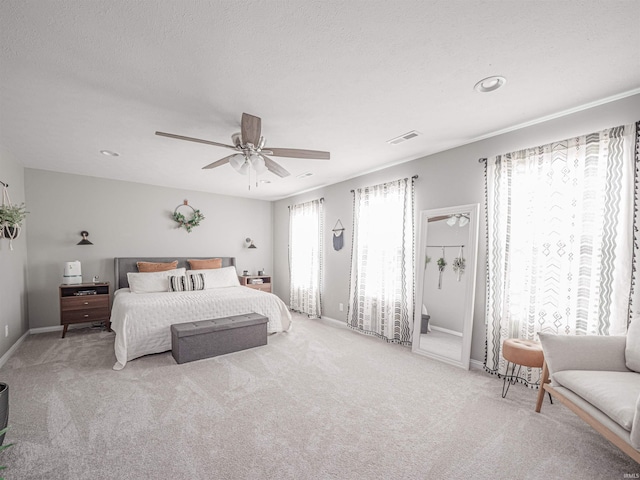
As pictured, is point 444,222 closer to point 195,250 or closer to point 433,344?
point 433,344

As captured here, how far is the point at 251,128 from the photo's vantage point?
230cm

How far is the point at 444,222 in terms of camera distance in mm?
3416

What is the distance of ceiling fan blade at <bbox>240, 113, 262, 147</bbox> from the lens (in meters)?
2.22

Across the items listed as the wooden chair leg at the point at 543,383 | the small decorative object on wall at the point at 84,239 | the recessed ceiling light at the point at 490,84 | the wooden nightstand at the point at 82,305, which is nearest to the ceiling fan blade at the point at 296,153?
the recessed ceiling light at the point at 490,84

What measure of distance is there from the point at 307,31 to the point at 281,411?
271cm

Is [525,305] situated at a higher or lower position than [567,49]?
lower

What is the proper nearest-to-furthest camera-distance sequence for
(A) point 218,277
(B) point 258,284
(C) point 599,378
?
(C) point 599,378
(A) point 218,277
(B) point 258,284

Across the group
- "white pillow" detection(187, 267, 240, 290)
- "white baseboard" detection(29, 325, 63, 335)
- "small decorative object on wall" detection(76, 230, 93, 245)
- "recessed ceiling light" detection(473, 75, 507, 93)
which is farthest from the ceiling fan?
"white baseboard" detection(29, 325, 63, 335)

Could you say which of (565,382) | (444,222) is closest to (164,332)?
(444,222)

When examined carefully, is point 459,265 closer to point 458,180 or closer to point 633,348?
point 458,180

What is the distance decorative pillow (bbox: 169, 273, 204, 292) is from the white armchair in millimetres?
4530

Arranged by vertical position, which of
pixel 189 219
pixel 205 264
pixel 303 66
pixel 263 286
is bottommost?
pixel 263 286

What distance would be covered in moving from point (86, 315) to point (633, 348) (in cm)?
616

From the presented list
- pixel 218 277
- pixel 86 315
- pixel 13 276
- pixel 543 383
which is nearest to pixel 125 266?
pixel 86 315
